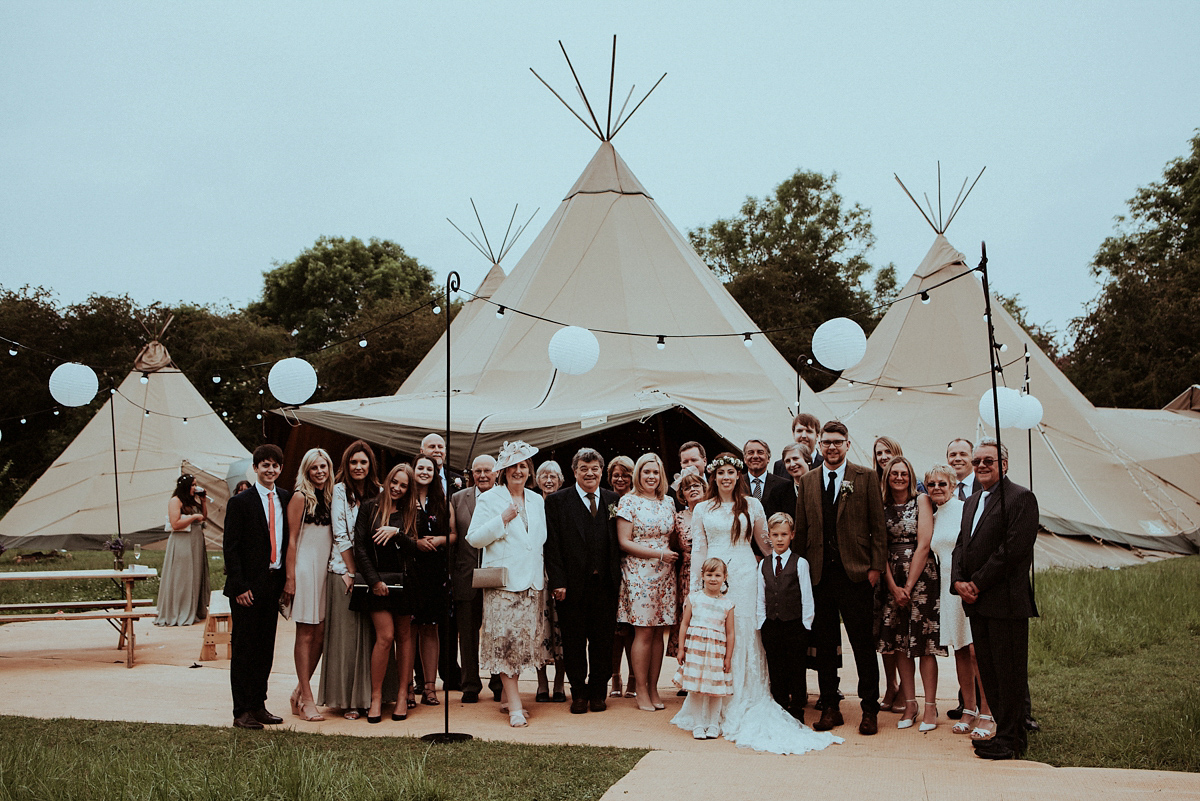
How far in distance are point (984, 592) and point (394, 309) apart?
2182cm

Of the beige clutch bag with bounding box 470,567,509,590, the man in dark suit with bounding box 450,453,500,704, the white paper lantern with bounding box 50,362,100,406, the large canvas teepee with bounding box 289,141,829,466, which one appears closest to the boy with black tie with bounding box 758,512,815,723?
the beige clutch bag with bounding box 470,567,509,590

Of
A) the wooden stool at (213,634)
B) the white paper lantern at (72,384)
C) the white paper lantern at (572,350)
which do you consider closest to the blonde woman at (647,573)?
the white paper lantern at (572,350)

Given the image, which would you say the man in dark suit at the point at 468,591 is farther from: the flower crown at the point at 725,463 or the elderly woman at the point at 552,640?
the flower crown at the point at 725,463

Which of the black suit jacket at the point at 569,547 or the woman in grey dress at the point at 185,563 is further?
the woman in grey dress at the point at 185,563

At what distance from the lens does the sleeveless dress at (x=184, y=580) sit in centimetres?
778

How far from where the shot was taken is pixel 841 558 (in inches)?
183

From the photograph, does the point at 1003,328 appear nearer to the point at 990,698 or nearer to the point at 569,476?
the point at 569,476

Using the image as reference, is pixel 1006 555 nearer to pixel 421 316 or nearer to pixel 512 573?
pixel 512 573

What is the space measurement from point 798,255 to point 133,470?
17923 mm

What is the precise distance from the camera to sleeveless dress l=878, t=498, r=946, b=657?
4.64 meters

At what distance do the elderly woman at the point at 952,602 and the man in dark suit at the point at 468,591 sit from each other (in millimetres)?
2308

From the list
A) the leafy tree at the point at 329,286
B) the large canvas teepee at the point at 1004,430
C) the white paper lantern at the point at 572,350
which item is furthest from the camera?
the leafy tree at the point at 329,286

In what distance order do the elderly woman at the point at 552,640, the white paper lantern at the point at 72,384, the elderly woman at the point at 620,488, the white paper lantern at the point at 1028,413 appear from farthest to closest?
the white paper lantern at the point at 72,384
the white paper lantern at the point at 1028,413
the elderly woman at the point at 620,488
the elderly woman at the point at 552,640

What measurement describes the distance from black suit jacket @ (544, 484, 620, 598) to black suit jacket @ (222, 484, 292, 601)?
1412mm
